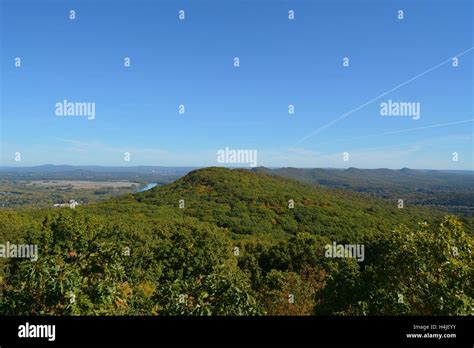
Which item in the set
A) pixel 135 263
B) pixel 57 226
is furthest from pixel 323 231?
pixel 57 226

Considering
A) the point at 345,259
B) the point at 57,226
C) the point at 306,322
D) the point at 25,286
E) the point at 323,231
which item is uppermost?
the point at 306,322

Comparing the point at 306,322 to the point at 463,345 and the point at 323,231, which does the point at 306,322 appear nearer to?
the point at 463,345

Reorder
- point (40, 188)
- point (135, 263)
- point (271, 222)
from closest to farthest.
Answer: point (135, 263) → point (271, 222) → point (40, 188)

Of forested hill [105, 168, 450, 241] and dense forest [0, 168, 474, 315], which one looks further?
forested hill [105, 168, 450, 241]

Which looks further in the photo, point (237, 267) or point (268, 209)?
point (268, 209)
